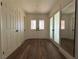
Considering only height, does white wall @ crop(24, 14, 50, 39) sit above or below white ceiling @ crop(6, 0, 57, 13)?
below

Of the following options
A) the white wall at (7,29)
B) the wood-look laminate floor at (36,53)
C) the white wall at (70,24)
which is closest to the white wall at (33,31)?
the wood-look laminate floor at (36,53)

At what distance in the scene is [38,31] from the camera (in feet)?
35.0

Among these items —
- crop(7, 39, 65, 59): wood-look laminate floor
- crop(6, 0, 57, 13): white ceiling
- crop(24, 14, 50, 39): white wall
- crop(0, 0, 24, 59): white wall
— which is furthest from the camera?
crop(24, 14, 50, 39): white wall

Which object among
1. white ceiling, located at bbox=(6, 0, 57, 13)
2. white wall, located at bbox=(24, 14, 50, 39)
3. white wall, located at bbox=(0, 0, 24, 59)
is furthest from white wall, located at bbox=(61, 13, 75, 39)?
white wall, located at bbox=(24, 14, 50, 39)

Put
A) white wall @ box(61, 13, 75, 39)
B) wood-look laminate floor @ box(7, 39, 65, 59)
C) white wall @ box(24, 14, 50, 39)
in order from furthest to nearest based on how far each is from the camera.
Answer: white wall @ box(24, 14, 50, 39) < wood-look laminate floor @ box(7, 39, 65, 59) < white wall @ box(61, 13, 75, 39)

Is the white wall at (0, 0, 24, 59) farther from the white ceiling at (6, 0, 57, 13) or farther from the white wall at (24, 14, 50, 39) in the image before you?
the white wall at (24, 14, 50, 39)

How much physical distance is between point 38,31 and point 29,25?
1.06 meters

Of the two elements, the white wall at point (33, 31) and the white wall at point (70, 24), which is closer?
the white wall at point (70, 24)

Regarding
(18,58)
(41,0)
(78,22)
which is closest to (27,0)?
(41,0)

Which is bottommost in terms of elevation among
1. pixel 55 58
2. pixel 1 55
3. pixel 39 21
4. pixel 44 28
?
pixel 55 58

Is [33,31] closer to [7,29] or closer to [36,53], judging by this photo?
[36,53]

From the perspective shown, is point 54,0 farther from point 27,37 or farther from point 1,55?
→ point 27,37

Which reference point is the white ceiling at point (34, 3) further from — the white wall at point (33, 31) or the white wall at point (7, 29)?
the white wall at point (33, 31)

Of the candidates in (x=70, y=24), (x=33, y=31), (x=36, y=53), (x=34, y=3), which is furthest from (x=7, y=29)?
(x=33, y=31)
